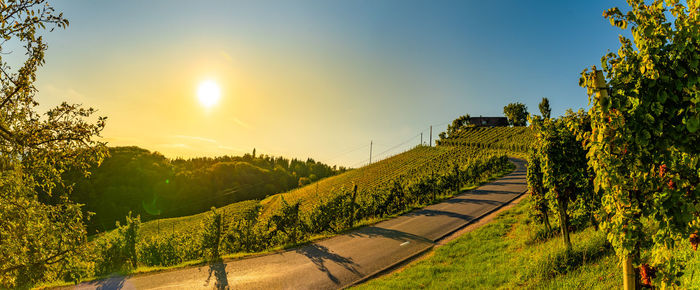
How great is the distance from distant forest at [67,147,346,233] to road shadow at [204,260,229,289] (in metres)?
74.4

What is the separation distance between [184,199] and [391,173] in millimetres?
62651

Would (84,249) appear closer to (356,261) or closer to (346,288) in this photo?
(346,288)

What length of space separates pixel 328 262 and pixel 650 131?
12.5m

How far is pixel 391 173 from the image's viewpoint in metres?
63.7

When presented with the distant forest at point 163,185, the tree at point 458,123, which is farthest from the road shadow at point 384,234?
the tree at point 458,123

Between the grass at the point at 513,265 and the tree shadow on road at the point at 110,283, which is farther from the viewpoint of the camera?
the tree shadow on road at the point at 110,283

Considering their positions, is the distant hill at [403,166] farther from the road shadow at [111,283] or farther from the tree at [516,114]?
the road shadow at [111,283]

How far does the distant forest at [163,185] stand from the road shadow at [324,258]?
7503 centimetres

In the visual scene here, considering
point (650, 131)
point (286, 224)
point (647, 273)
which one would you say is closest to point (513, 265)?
point (647, 273)

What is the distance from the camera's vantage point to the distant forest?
7994 centimetres

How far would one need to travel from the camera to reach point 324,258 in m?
15.0

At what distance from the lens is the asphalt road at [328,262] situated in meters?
11.9

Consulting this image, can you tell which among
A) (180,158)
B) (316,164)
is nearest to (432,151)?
(316,164)

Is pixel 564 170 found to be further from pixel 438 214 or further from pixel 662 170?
pixel 438 214
